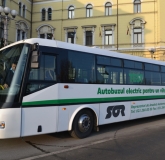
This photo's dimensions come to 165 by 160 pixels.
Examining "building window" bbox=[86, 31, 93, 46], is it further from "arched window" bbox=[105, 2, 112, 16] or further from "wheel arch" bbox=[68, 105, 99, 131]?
"wheel arch" bbox=[68, 105, 99, 131]

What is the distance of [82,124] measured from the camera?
722cm

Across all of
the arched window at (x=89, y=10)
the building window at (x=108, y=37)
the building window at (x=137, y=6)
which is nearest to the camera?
the building window at (x=137, y=6)

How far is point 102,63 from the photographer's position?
8109 millimetres

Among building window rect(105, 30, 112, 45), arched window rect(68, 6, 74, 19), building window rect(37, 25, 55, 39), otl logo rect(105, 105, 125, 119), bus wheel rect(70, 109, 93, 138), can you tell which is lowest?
bus wheel rect(70, 109, 93, 138)

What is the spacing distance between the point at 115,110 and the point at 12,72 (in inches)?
168

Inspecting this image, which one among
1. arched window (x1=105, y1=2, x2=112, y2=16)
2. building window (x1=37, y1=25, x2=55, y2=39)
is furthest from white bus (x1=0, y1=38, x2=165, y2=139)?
building window (x1=37, y1=25, x2=55, y2=39)

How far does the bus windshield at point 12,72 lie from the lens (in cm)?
575

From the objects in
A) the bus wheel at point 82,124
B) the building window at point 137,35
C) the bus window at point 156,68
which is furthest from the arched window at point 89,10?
the bus wheel at point 82,124

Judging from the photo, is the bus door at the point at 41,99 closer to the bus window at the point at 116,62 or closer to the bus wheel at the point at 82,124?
the bus wheel at the point at 82,124

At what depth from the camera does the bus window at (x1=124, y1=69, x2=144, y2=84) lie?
905 centimetres

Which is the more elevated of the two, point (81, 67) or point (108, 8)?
point (108, 8)

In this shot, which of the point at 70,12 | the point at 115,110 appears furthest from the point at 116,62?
the point at 70,12

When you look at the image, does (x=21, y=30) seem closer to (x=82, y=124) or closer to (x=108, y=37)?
(x=108, y=37)

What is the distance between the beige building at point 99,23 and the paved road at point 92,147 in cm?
2305
